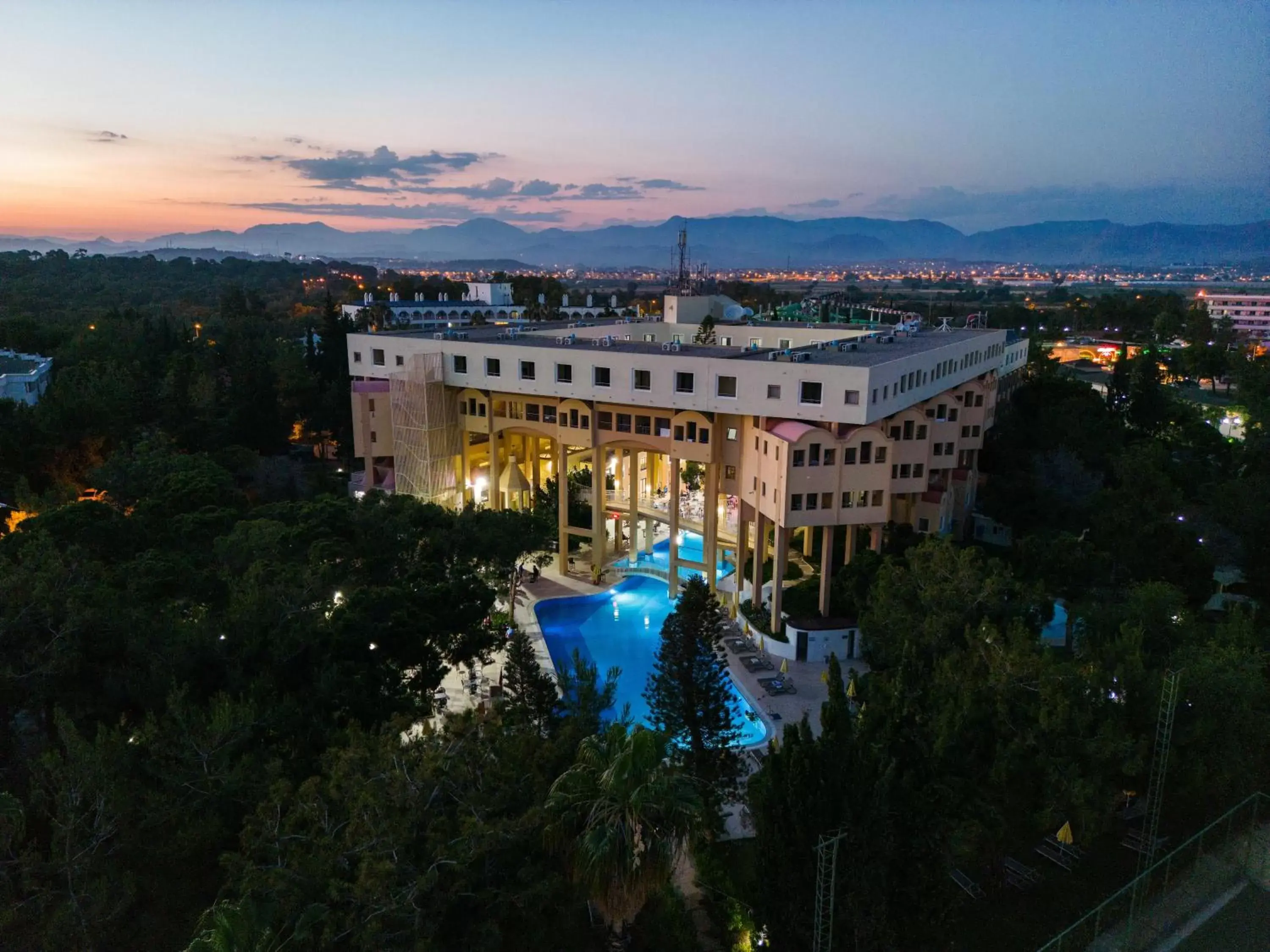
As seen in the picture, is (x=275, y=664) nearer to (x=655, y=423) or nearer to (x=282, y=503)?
(x=282, y=503)

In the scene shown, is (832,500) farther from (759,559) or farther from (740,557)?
(740,557)

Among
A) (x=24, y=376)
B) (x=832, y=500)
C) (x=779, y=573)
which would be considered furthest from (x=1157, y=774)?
(x=24, y=376)

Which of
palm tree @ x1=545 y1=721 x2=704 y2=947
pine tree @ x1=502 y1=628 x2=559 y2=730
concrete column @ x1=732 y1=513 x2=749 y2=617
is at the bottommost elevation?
concrete column @ x1=732 y1=513 x2=749 y2=617

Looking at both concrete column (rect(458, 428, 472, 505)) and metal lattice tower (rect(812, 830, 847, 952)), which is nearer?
metal lattice tower (rect(812, 830, 847, 952))

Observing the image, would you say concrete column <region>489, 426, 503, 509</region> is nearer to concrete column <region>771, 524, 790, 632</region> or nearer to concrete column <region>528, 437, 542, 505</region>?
concrete column <region>528, 437, 542, 505</region>

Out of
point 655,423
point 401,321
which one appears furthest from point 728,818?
point 401,321

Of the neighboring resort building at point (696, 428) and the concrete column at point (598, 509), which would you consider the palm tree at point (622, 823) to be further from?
the concrete column at point (598, 509)

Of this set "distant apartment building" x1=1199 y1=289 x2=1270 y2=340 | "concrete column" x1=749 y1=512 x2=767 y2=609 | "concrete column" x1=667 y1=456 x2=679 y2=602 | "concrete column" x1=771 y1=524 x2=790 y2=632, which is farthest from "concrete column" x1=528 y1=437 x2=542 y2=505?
"distant apartment building" x1=1199 y1=289 x2=1270 y2=340
